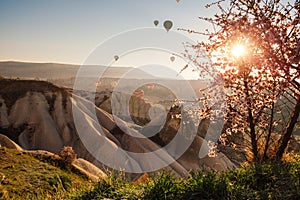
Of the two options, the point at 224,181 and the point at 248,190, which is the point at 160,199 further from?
the point at 248,190

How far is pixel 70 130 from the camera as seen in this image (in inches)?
1884

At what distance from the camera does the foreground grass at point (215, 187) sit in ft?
16.5

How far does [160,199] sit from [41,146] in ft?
140

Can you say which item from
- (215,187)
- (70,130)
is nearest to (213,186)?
(215,187)

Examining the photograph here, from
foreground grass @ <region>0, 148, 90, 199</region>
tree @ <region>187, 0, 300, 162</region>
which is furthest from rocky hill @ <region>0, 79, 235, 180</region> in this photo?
tree @ <region>187, 0, 300, 162</region>

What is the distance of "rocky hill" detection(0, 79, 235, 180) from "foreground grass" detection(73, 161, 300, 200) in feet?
113

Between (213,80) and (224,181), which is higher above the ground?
(213,80)

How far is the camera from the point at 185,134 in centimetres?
5109

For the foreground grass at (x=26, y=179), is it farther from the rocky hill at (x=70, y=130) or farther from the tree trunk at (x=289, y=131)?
the rocky hill at (x=70, y=130)

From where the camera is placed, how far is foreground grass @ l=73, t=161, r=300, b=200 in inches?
198

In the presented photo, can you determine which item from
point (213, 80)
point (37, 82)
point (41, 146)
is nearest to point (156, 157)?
point (41, 146)

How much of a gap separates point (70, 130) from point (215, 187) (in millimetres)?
44902

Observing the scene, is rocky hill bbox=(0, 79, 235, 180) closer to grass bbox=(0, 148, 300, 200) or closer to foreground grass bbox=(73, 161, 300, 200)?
grass bbox=(0, 148, 300, 200)

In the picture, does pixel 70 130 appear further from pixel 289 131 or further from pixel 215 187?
pixel 215 187
